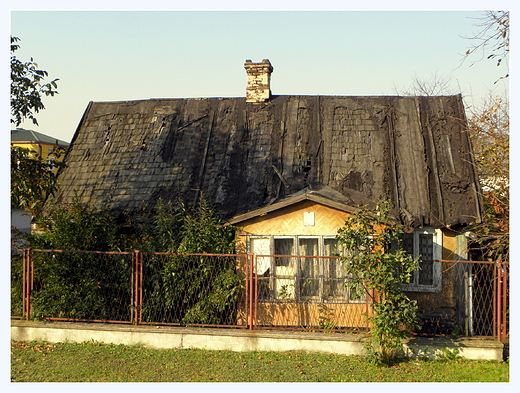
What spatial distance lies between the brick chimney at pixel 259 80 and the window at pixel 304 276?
18.9ft

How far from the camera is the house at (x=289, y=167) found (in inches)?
420

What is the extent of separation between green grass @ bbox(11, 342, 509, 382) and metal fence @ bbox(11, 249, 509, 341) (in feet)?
2.98

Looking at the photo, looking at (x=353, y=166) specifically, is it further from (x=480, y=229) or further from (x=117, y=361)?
(x=117, y=361)

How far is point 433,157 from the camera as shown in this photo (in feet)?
41.7

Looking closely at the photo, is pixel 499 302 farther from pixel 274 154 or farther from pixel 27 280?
pixel 27 280

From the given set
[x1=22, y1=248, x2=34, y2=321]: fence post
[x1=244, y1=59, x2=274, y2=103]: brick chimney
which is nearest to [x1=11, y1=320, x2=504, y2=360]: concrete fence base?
[x1=22, y1=248, x2=34, y2=321]: fence post

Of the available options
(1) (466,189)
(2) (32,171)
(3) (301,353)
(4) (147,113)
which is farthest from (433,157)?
(2) (32,171)

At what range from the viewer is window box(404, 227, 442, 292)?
11227mm

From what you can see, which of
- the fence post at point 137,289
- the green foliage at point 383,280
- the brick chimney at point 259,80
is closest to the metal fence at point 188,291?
the fence post at point 137,289

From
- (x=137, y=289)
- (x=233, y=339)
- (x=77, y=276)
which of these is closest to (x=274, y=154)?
(x=137, y=289)

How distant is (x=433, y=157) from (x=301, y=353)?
6.30m

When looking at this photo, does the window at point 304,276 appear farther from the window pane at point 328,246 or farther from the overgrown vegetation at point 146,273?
the overgrown vegetation at point 146,273

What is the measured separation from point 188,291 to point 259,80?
7.40 m

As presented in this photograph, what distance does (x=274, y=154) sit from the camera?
1334 cm
